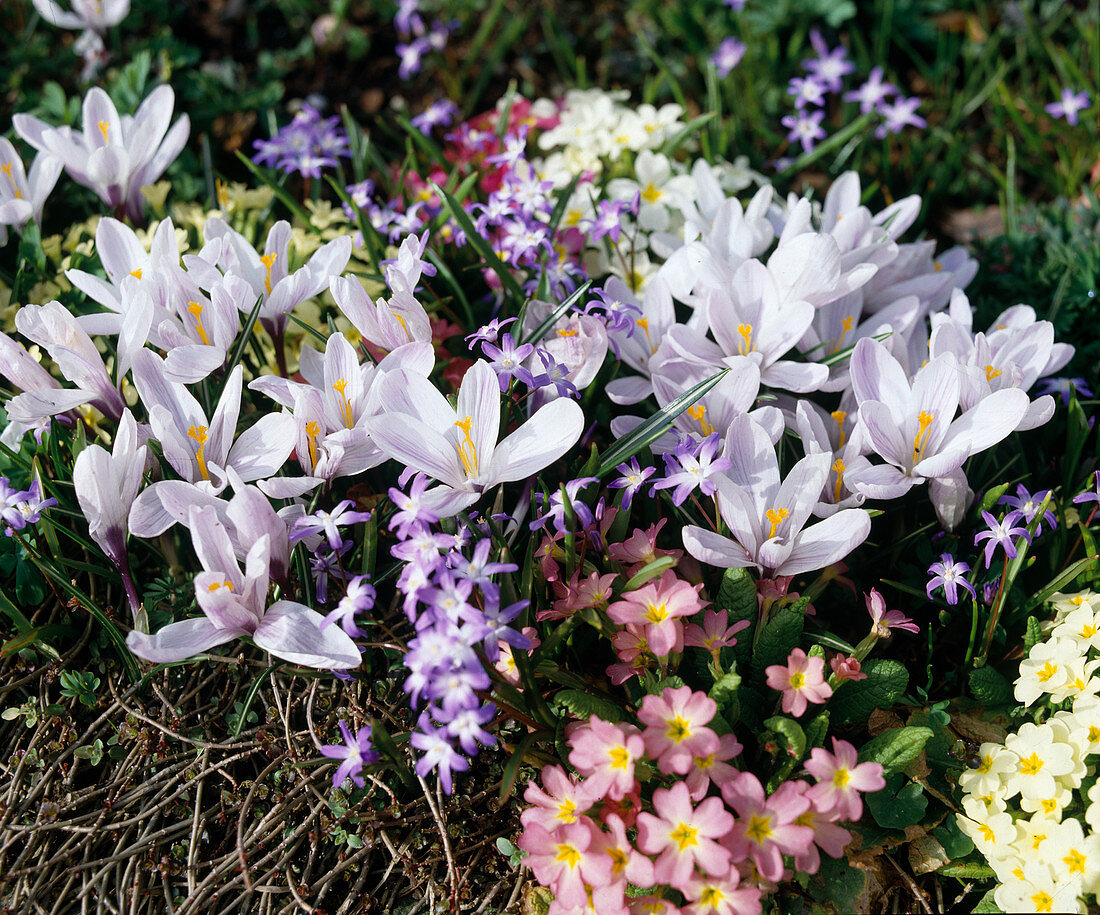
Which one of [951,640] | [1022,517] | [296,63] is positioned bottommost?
[951,640]

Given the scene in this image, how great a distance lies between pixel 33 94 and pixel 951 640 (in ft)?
8.89

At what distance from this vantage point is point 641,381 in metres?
1.62

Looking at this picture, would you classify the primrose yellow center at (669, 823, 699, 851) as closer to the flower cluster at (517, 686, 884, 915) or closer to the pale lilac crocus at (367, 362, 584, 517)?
the flower cluster at (517, 686, 884, 915)

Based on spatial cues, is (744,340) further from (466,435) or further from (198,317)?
(198,317)

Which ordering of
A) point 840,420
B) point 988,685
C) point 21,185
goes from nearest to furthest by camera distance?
point 988,685, point 840,420, point 21,185

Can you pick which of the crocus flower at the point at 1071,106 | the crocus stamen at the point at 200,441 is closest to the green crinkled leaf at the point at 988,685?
the crocus stamen at the point at 200,441

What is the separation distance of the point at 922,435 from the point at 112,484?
48.5 inches

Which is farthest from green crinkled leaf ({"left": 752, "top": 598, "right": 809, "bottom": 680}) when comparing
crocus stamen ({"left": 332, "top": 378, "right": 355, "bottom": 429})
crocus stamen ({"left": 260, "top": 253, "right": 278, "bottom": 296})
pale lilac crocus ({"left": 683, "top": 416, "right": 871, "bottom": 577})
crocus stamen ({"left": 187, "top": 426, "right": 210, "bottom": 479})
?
crocus stamen ({"left": 260, "top": 253, "right": 278, "bottom": 296})

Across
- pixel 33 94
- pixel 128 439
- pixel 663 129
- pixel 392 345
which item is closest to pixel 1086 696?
pixel 392 345

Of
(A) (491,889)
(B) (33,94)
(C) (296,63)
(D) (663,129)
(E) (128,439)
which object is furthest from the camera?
(C) (296,63)

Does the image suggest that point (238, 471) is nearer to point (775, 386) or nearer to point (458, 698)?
point (458, 698)

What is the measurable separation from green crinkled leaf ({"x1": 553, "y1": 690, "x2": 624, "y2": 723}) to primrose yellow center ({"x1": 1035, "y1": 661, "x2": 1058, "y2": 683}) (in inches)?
26.1

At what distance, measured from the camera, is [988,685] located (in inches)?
57.2

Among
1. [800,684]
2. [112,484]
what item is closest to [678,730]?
[800,684]
